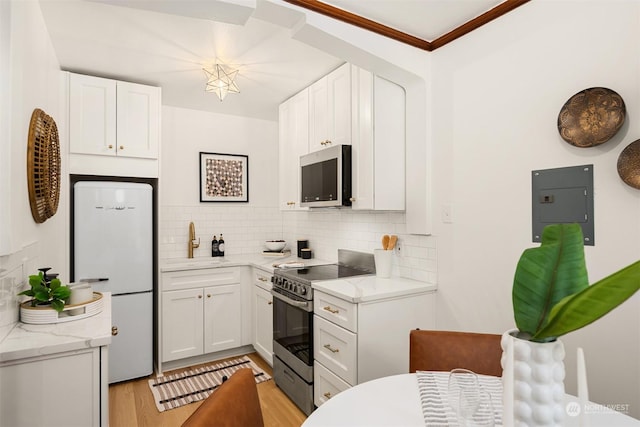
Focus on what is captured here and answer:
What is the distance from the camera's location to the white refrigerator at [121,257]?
9.46ft

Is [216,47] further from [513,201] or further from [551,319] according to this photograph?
[551,319]

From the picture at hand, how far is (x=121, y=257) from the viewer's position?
3.01 m

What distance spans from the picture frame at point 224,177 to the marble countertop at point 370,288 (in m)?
2.01

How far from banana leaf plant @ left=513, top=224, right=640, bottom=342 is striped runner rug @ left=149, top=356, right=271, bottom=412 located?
2.31m

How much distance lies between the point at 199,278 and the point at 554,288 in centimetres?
312

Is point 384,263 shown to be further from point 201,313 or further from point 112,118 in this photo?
point 112,118

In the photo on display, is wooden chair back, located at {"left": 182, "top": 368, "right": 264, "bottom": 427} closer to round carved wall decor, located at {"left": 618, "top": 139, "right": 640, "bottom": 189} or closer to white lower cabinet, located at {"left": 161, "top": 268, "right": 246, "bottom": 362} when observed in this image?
round carved wall decor, located at {"left": 618, "top": 139, "right": 640, "bottom": 189}

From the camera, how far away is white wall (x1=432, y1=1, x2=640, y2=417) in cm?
154

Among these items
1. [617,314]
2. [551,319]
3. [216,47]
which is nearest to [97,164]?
[216,47]

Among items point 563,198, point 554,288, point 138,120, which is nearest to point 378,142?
point 563,198

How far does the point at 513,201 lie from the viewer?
196 centimetres

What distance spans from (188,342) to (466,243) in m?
2.59

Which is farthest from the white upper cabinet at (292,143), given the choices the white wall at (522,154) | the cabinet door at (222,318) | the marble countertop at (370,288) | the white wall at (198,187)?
the white wall at (522,154)

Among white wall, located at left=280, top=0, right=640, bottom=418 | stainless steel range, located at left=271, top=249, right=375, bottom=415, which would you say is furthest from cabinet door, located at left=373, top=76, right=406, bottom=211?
stainless steel range, located at left=271, top=249, right=375, bottom=415
